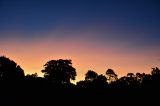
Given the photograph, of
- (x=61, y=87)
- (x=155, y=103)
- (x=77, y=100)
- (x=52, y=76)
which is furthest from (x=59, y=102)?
(x=52, y=76)

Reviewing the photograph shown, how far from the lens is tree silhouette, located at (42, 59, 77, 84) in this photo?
7981 cm

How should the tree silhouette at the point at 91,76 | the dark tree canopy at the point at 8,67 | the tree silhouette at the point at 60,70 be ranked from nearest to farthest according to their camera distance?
the dark tree canopy at the point at 8,67 → the tree silhouette at the point at 60,70 → the tree silhouette at the point at 91,76

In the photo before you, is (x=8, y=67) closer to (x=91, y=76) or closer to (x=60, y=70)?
(x=60, y=70)

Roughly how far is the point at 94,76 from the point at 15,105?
200 ft

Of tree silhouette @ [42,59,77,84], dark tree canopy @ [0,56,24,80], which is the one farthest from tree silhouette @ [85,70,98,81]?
dark tree canopy @ [0,56,24,80]

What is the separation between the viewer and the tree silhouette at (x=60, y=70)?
79812mm

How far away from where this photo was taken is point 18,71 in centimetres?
6850

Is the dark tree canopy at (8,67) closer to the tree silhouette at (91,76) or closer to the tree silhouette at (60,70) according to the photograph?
the tree silhouette at (60,70)

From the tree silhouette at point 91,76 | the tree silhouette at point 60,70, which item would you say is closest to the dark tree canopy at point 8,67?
the tree silhouette at point 60,70

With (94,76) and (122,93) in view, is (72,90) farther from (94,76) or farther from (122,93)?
(94,76)

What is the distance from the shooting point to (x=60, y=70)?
A: 8112cm

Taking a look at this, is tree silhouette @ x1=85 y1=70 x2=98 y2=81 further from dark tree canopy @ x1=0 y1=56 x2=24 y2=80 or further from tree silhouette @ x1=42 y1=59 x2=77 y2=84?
dark tree canopy @ x1=0 y1=56 x2=24 y2=80

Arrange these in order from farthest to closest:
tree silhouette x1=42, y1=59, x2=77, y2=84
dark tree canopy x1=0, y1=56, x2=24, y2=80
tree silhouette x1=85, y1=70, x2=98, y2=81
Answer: tree silhouette x1=85, y1=70, x2=98, y2=81 → tree silhouette x1=42, y1=59, x2=77, y2=84 → dark tree canopy x1=0, y1=56, x2=24, y2=80

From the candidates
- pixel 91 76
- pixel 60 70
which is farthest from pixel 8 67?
pixel 91 76
